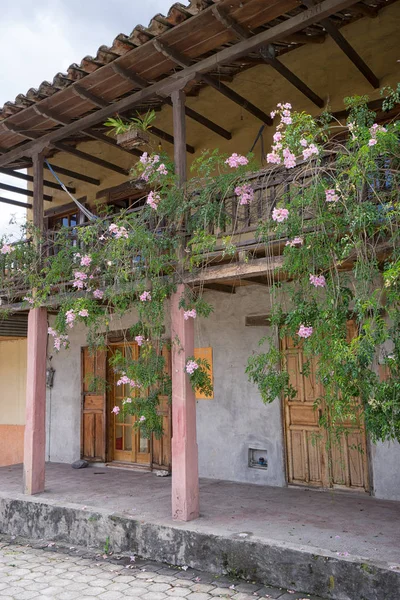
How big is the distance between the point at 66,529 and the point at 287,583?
10.2 feet

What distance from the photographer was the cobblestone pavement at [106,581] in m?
5.14

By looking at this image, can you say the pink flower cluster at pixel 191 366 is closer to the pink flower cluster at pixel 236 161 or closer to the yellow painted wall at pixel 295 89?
the pink flower cluster at pixel 236 161

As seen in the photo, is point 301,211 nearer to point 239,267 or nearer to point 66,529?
point 239,267

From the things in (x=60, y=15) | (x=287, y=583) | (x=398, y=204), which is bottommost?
(x=287, y=583)

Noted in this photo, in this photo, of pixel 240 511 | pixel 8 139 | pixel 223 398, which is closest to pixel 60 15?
pixel 8 139

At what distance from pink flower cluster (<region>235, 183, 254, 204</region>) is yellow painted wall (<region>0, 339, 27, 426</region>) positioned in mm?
7751

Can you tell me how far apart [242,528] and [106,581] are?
4.86ft

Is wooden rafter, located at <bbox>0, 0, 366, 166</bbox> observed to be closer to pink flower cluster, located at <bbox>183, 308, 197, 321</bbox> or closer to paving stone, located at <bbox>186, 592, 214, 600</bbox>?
pink flower cluster, located at <bbox>183, 308, 197, 321</bbox>

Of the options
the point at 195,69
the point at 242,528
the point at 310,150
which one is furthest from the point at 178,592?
the point at 195,69

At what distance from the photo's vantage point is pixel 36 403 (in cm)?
810

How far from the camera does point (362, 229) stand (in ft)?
15.8

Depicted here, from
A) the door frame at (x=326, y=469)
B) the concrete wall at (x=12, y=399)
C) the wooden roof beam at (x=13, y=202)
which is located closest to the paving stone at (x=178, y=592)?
the door frame at (x=326, y=469)

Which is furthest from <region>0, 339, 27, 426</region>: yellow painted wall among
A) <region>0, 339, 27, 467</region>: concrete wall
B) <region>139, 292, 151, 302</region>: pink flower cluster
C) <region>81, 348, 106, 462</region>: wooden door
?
<region>139, 292, 151, 302</region>: pink flower cluster

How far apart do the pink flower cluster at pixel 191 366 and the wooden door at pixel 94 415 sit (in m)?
4.26
